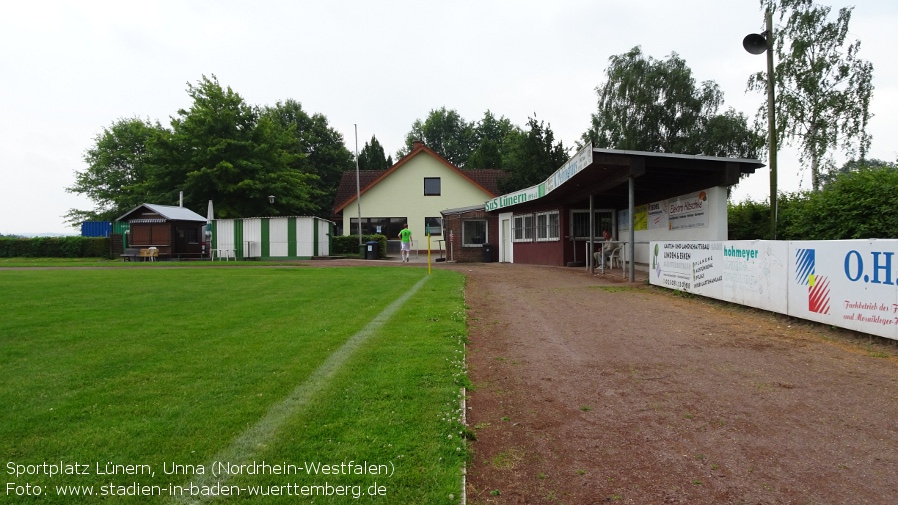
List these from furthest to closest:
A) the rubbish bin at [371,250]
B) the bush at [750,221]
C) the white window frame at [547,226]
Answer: the rubbish bin at [371,250]
the white window frame at [547,226]
the bush at [750,221]

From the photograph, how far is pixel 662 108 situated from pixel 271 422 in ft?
128

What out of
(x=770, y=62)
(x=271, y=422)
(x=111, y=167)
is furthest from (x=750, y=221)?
(x=111, y=167)

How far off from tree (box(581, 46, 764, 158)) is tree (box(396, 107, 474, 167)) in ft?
162

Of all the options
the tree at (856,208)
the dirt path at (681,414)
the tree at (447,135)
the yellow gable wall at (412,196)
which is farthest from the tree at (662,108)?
the tree at (447,135)

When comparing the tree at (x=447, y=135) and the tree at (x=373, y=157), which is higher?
the tree at (x=447, y=135)

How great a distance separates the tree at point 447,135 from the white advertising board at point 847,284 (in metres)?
80.0

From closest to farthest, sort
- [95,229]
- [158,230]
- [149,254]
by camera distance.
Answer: [149,254] < [158,230] < [95,229]

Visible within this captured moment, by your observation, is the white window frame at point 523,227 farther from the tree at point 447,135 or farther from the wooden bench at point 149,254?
the tree at point 447,135

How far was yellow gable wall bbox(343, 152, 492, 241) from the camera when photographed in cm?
4128

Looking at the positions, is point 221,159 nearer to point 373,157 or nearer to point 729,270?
point 373,157

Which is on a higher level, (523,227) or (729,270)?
(523,227)

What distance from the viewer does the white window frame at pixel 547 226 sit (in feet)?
77.4

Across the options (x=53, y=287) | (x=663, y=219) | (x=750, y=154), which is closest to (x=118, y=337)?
(x=53, y=287)

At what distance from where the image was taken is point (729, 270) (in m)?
10.6
